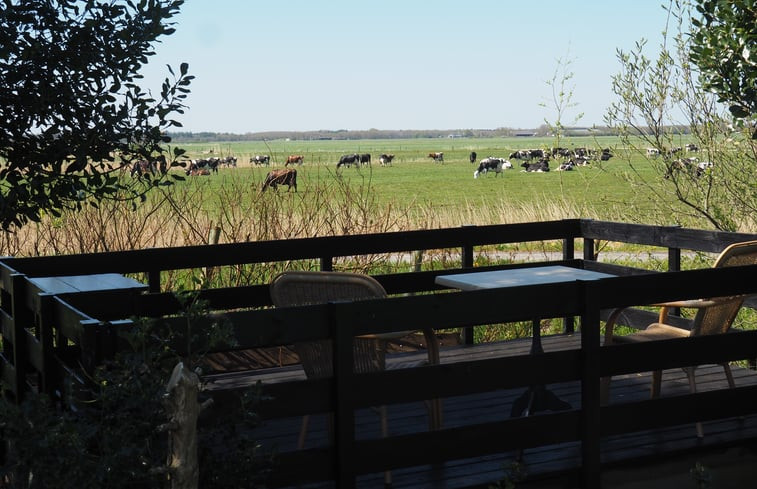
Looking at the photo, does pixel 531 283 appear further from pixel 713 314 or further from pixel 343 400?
pixel 343 400

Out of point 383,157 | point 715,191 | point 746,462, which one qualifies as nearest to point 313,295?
point 746,462

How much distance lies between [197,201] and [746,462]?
19.9 feet

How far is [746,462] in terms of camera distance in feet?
15.5

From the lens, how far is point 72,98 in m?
5.27

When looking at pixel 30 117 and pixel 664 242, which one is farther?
pixel 664 242

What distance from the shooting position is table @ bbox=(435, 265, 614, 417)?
5.14 metres

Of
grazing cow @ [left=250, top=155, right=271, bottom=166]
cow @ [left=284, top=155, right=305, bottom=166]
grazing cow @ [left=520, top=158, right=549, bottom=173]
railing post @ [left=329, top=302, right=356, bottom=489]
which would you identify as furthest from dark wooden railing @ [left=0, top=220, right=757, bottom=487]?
grazing cow @ [left=520, top=158, right=549, bottom=173]

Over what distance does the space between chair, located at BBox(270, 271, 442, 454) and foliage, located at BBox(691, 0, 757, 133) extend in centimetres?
301

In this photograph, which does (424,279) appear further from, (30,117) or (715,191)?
(715,191)

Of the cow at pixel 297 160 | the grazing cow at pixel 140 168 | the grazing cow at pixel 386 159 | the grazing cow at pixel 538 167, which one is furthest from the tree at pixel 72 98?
the grazing cow at pixel 386 159

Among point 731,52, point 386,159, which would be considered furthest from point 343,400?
point 386,159

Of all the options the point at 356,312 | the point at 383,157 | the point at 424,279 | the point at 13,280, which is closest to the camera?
the point at 356,312

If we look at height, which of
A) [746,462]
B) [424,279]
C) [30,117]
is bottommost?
[746,462]

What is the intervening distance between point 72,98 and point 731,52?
4.10m
